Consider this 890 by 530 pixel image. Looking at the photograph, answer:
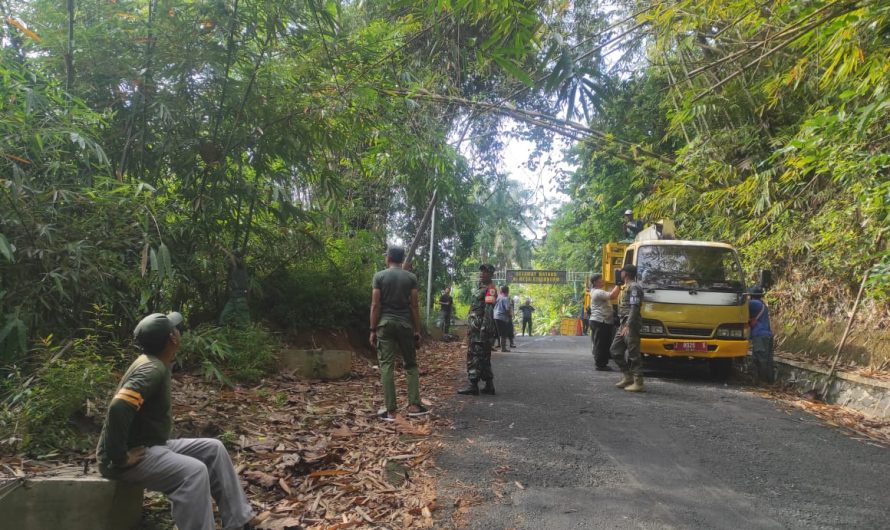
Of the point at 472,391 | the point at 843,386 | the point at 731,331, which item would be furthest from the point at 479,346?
the point at 843,386

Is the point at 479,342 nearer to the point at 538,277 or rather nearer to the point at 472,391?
the point at 472,391

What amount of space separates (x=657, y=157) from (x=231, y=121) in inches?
393

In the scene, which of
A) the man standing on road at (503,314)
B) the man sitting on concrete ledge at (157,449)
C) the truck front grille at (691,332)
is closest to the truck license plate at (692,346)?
the truck front grille at (691,332)

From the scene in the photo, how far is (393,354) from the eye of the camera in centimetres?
621

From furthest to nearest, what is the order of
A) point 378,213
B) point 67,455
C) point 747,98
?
1. point 378,213
2. point 747,98
3. point 67,455

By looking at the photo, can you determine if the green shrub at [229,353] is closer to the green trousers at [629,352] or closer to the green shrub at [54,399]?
the green shrub at [54,399]

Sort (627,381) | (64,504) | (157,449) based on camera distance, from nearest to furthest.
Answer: (64,504) → (157,449) → (627,381)

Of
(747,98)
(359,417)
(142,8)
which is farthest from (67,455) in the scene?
(747,98)

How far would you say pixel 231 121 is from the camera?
22.3 feet

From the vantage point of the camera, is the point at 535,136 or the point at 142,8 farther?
the point at 535,136

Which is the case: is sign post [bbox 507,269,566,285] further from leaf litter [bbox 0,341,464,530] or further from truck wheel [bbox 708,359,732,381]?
leaf litter [bbox 0,341,464,530]

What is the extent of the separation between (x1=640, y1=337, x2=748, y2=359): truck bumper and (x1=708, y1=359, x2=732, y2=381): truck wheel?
0.60 metres

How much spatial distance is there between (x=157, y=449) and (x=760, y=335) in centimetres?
897

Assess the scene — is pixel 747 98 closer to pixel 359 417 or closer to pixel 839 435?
pixel 839 435
